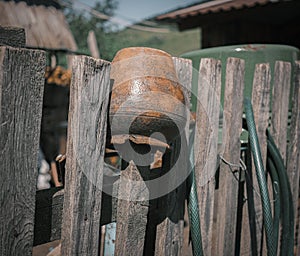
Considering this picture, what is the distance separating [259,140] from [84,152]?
1.15 metres

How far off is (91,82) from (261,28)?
4482mm

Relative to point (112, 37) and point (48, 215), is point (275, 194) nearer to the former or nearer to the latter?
point (48, 215)

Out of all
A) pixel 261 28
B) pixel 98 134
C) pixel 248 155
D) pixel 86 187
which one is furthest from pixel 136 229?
pixel 261 28

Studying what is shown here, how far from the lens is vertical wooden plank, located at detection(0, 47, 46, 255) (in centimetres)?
105

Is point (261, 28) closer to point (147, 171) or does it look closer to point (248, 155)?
point (248, 155)

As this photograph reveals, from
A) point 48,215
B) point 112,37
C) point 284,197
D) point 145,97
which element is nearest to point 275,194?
point 284,197

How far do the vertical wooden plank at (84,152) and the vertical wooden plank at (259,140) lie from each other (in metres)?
1.01

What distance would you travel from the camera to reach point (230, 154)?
76.3 inches

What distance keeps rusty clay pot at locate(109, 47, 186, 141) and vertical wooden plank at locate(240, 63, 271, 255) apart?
82 cm

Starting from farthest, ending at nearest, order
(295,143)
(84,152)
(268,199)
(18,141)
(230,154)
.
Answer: (295,143) → (230,154) → (268,199) → (84,152) → (18,141)

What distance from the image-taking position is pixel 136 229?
150cm

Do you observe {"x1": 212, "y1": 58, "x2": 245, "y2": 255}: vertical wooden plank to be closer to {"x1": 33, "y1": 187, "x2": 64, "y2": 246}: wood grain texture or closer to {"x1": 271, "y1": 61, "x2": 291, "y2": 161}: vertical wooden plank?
{"x1": 271, "y1": 61, "x2": 291, "y2": 161}: vertical wooden plank

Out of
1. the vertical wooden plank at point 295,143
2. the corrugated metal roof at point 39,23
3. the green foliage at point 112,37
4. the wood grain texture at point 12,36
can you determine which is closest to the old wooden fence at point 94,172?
the wood grain texture at point 12,36

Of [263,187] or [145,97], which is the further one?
[263,187]
